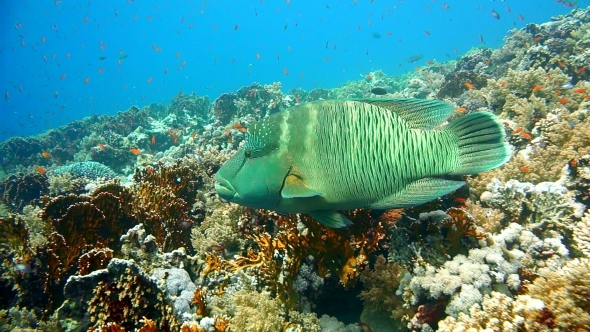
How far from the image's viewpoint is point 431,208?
13.1ft

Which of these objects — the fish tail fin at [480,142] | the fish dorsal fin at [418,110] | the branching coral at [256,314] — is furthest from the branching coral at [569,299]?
the branching coral at [256,314]

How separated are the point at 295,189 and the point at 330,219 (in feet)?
1.45

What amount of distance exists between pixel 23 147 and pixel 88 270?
23.0m

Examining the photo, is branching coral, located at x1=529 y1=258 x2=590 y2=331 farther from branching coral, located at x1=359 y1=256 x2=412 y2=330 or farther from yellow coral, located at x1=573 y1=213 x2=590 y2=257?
branching coral, located at x1=359 y1=256 x2=412 y2=330

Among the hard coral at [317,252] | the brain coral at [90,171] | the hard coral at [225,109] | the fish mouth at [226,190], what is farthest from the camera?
the hard coral at [225,109]

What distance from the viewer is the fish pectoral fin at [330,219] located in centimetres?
286

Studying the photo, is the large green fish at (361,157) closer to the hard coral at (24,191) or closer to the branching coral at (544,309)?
the branching coral at (544,309)

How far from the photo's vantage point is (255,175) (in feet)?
9.39

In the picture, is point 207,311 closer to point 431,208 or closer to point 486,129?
point 431,208

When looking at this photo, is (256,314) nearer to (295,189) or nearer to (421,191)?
(295,189)

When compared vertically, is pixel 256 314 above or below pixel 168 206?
below

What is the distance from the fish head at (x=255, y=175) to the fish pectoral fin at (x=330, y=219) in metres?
0.40

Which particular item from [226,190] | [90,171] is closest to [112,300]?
→ [226,190]

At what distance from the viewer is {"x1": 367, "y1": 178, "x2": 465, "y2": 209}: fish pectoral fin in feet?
9.23
